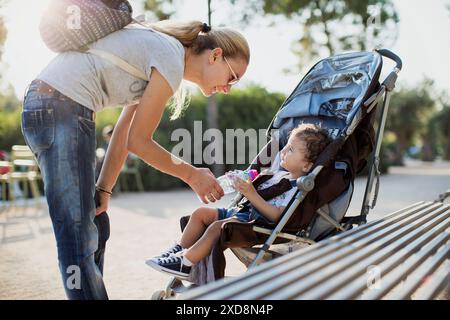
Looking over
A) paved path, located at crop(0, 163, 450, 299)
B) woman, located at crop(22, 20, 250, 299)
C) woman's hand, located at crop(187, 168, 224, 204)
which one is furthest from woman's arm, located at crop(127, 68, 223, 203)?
paved path, located at crop(0, 163, 450, 299)

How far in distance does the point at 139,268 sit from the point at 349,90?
238 cm

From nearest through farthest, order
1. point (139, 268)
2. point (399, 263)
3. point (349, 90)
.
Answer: point (399, 263), point (349, 90), point (139, 268)

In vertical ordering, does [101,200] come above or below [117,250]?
above

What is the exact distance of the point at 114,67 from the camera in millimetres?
2064

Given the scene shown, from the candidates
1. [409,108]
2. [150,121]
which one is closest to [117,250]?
[150,121]

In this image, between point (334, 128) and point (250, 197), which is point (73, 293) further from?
point (334, 128)

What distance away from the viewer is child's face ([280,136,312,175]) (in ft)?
9.84

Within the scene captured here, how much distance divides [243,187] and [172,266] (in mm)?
573

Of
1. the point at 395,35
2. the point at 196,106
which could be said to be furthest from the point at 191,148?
the point at 395,35

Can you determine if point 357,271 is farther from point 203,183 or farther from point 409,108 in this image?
point 409,108

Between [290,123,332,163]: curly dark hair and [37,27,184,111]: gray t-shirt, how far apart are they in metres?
1.16

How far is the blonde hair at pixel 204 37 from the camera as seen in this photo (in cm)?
225

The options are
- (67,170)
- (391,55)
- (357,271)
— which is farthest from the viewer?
(391,55)
